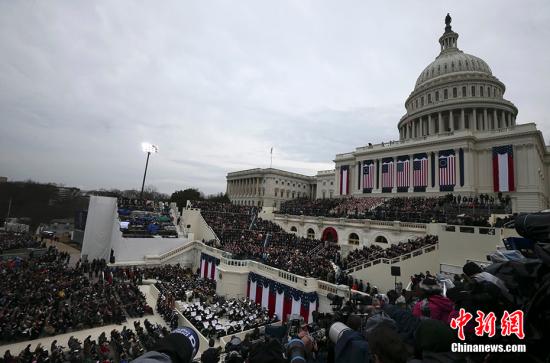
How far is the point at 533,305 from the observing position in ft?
7.01

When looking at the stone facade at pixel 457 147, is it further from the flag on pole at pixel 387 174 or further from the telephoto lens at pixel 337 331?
the telephoto lens at pixel 337 331

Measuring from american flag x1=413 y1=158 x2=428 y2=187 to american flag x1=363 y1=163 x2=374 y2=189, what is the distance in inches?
275

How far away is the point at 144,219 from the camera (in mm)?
38906

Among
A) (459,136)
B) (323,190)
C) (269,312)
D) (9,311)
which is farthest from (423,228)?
(323,190)

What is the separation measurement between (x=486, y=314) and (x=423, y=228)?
26261 millimetres

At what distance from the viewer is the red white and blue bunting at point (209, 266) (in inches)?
1158

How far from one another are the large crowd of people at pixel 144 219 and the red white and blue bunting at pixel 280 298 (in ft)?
59.9

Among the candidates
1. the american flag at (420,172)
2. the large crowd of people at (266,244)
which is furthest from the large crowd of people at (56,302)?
the american flag at (420,172)

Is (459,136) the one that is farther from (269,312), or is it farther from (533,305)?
(533,305)

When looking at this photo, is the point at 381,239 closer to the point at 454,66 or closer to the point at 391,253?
the point at 391,253

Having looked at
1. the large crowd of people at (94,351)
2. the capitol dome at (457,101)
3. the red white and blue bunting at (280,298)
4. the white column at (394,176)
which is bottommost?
the large crowd of people at (94,351)

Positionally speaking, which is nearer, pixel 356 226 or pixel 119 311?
pixel 119 311

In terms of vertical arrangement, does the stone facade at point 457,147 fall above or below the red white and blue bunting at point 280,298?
above

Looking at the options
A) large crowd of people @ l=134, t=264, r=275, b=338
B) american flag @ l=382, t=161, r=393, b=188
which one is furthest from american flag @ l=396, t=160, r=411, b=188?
large crowd of people @ l=134, t=264, r=275, b=338
